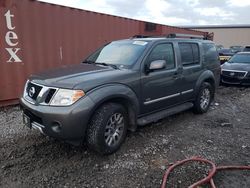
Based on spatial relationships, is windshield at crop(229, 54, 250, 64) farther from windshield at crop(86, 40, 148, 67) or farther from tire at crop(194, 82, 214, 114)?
windshield at crop(86, 40, 148, 67)

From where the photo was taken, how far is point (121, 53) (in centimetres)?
461

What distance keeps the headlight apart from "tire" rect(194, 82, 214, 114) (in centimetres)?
327

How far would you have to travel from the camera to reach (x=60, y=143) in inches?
164

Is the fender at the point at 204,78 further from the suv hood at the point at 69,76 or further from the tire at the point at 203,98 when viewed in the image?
the suv hood at the point at 69,76

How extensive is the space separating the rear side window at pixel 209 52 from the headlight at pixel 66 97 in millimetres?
3675

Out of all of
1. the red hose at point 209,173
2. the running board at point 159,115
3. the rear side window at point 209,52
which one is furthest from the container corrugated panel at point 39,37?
the red hose at point 209,173

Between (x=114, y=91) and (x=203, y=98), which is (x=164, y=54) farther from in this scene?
(x=203, y=98)

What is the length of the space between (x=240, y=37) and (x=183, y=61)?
48.7 m

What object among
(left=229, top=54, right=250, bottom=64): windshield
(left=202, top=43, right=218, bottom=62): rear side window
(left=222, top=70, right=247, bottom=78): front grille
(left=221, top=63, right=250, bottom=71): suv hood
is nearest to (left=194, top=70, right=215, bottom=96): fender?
(left=202, top=43, right=218, bottom=62): rear side window

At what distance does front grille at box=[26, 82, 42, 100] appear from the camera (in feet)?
12.0

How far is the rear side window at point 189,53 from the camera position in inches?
207

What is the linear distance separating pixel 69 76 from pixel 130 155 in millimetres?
1465

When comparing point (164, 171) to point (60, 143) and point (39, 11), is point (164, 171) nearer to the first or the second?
point (60, 143)

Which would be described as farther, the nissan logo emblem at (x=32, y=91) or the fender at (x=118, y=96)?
the nissan logo emblem at (x=32, y=91)
